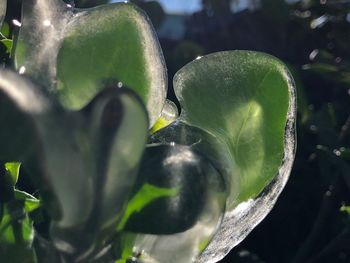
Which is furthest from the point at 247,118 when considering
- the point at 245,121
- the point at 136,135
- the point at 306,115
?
the point at 306,115

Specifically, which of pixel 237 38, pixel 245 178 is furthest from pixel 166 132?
pixel 237 38

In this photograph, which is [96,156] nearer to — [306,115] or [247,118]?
[247,118]

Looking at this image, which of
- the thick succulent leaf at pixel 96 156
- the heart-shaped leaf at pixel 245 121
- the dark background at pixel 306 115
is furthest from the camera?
the dark background at pixel 306 115

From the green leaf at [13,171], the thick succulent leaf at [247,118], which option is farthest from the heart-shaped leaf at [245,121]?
the green leaf at [13,171]

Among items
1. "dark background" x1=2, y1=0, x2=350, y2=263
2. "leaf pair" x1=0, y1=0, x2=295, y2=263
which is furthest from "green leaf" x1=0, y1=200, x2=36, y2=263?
→ "dark background" x1=2, y1=0, x2=350, y2=263

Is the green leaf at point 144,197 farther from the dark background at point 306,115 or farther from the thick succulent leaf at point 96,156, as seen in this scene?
the dark background at point 306,115

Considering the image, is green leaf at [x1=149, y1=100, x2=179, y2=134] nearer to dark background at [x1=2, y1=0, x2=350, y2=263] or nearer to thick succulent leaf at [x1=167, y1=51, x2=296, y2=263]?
thick succulent leaf at [x1=167, y1=51, x2=296, y2=263]

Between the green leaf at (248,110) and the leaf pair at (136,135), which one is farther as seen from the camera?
the green leaf at (248,110)
